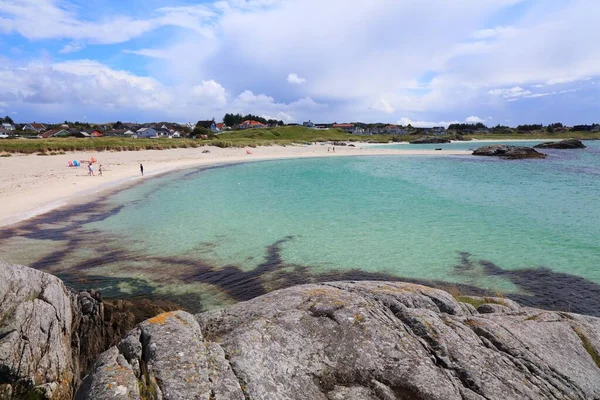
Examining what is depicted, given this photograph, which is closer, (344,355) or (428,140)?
(344,355)

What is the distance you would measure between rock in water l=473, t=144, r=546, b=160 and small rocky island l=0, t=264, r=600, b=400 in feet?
299

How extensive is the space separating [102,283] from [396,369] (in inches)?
535

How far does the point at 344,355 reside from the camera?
19.0 feet

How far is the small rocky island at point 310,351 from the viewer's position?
16.5ft

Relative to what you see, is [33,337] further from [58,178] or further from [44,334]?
[58,178]

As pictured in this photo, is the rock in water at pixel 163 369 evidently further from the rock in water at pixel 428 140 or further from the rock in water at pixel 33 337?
the rock in water at pixel 428 140

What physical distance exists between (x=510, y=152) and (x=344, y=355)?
97.4 meters

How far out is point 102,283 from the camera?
49.2 feet

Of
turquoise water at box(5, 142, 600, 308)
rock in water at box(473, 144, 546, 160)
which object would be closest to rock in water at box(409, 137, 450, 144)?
rock in water at box(473, 144, 546, 160)

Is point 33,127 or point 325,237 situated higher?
point 33,127

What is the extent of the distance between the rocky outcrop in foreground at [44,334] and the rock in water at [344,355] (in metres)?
1.99

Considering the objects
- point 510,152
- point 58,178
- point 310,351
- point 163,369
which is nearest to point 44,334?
point 163,369

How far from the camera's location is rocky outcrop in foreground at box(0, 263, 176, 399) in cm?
616

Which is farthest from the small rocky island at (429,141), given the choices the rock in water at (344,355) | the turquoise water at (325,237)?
the rock in water at (344,355)
